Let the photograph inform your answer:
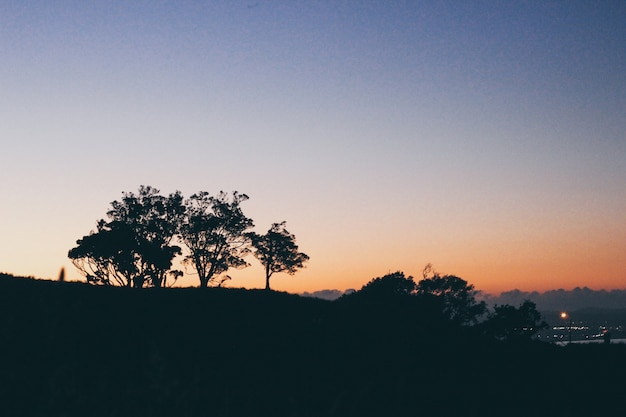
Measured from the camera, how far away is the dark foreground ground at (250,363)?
53.1 ft

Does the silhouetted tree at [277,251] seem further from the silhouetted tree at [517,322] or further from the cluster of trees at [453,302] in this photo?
the silhouetted tree at [517,322]

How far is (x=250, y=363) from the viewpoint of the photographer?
21.7m

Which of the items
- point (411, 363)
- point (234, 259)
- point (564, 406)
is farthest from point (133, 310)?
Answer: point (234, 259)

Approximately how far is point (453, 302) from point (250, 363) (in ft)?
282

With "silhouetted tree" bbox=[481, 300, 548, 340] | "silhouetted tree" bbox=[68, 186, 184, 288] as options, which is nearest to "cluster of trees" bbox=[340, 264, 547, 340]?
"silhouetted tree" bbox=[481, 300, 548, 340]

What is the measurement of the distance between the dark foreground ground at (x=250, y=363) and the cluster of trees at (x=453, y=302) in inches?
1825

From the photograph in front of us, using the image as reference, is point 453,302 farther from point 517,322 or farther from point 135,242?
point 135,242

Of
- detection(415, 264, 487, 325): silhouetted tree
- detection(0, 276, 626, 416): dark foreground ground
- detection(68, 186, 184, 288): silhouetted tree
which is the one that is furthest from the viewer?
detection(415, 264, 487, 325): silhouetted tree

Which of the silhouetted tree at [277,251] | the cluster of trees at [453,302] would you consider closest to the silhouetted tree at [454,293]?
the cluster of trees at [453,302]

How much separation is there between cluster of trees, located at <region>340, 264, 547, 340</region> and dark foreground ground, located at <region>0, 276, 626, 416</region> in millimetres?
46364

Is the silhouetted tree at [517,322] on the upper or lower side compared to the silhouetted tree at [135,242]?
lower

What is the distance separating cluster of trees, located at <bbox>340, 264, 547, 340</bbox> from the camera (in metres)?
82.7

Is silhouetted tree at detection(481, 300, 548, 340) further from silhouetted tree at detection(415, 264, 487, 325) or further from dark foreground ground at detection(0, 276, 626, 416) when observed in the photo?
dark foreground ground at detection(0, 276, 626, 416)

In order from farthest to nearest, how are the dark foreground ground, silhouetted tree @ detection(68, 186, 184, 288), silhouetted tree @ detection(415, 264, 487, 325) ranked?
1. silhouetted tree @ detection(415, 264, 487, 325)
2. silhouetted tree @ detection(68, 186, 184, 288)
3. the dark foreground ground
